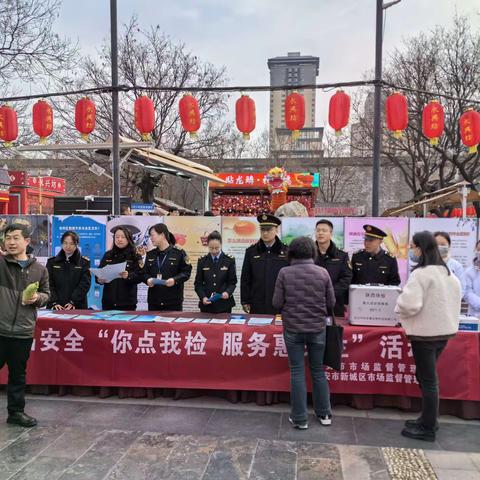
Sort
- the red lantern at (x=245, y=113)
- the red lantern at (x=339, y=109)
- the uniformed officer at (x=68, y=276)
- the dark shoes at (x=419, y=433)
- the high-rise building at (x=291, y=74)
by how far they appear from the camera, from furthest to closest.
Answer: the high-rise building at (x=291, y=74)
the red lantern at (x=245, y=113)
the red lantern at (x=339, y=109)
the uniformed officer at (x=68, y=276)
the dark shoes at (x=419, y=433)

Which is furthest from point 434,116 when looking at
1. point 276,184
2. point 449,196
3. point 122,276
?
point 122,276

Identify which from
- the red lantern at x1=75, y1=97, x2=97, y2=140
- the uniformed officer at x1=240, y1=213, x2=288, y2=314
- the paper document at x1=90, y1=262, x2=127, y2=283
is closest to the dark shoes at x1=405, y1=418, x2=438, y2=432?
the uniformed officer at x1=240, y1=213, x2=288, y2=314

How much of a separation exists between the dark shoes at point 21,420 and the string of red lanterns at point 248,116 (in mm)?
5940

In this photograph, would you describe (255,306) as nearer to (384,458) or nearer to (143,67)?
(384,458)

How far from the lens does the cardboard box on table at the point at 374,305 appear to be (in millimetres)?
3920

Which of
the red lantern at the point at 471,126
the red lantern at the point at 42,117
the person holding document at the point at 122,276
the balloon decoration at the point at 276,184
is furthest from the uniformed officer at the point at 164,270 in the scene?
the red lantern at the point at 471,126

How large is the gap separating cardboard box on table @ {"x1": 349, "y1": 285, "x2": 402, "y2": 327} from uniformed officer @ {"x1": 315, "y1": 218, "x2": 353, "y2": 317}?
47 cm

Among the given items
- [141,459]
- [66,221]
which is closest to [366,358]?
[141,459]

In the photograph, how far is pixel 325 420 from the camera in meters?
3.69

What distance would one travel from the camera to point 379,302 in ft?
13.0

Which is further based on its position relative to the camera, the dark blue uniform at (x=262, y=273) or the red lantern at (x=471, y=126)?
the red lantern at (x=471, y=126)

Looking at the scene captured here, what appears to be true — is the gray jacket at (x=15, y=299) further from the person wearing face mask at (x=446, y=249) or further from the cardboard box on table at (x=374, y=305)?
the person wearing face mask at (x=446, y=249)

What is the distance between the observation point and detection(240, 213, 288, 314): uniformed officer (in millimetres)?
4695

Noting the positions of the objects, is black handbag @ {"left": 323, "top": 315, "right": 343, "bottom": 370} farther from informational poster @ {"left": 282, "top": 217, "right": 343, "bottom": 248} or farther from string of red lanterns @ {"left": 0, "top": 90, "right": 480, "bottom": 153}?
string of red lanterns @ {"left": 0, "top": 90, "right": 480, "bottom": 153}
